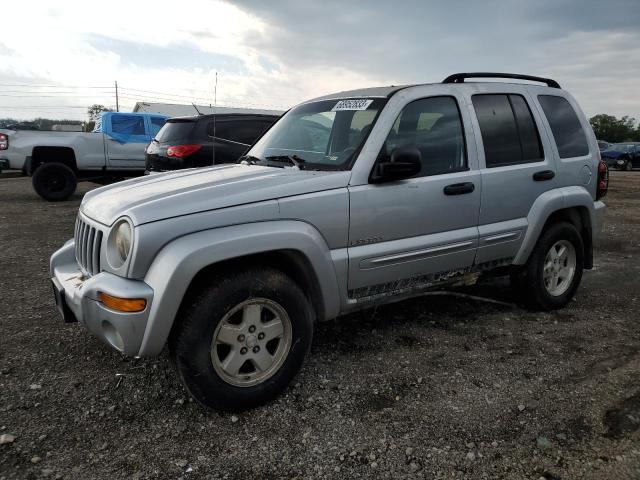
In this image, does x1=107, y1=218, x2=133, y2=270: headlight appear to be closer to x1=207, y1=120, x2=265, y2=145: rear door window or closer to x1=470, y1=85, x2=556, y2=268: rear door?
x1=470, y1=85, x2=556, y2=268: rear door

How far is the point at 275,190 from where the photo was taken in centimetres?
280

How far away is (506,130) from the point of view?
3.88 meters

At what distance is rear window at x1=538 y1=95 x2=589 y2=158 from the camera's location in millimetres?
4191

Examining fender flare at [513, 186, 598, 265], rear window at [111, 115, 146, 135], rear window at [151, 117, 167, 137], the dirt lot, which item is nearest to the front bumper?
the dirt lot

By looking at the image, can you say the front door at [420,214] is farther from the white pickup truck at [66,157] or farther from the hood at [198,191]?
the white pickup truck at [66,157]

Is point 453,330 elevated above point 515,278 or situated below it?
below

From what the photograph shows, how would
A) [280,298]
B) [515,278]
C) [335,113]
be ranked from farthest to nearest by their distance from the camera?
1. [515,278]
2. [335,113]
3. [280,298]

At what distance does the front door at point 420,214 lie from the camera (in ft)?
→ 10.1

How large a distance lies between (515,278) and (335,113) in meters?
2.01

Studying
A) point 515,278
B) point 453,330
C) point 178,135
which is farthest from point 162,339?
point 178,135

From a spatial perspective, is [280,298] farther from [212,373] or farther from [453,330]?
[453,330]

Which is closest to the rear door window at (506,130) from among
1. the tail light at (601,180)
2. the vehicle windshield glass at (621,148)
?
the tail light at (601,180)

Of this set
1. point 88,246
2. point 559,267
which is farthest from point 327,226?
point 559,267

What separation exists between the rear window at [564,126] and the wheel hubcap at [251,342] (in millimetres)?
2814
